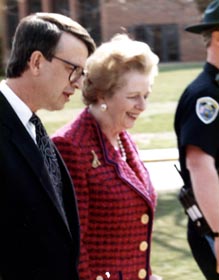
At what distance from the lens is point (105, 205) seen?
280cm

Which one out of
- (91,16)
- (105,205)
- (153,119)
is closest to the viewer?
(105,205)

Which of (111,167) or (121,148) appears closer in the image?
(111,167)

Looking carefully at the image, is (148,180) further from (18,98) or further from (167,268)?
(167,268)

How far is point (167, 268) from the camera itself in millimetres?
5512

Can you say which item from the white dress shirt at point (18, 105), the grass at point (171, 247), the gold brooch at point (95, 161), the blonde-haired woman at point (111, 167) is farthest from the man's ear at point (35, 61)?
the grass at point (171, 247)

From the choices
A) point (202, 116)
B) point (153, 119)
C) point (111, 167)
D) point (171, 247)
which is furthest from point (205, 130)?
point (153, 119)

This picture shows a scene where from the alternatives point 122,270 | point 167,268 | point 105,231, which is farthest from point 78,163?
point 167,268

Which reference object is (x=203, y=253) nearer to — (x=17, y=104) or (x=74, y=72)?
(x=74, y=72)

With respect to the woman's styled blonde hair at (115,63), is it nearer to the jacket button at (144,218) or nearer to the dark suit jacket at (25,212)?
the jacket button at (144,218)

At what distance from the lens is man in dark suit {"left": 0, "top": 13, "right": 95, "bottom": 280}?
211 centimetres

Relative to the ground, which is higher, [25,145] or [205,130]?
[25,145]

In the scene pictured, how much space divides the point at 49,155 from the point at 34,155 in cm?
22

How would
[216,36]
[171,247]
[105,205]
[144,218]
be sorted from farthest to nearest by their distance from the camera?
[171,247] → [216,36] → [144,218] → [105,205]

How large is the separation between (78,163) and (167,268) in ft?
9.75
